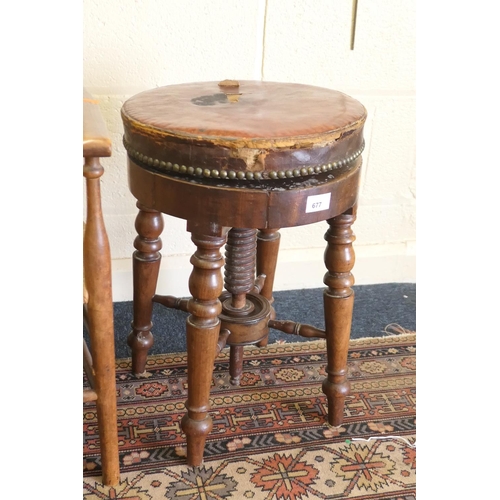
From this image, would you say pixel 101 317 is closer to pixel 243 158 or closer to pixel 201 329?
pixel 201 329

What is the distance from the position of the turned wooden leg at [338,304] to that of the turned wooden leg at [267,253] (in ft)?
1.06

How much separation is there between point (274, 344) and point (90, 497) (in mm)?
750

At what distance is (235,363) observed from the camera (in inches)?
69.3

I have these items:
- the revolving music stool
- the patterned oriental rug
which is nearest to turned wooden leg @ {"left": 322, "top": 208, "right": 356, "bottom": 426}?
the revolving music stool

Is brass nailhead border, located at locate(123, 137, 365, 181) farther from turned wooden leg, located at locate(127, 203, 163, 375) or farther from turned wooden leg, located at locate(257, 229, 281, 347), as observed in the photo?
turned wooden leg, located at locate(257, 229, 281, 347)

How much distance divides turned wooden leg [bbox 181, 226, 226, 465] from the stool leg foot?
0.32 m

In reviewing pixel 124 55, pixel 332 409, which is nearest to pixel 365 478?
pixel 332 409

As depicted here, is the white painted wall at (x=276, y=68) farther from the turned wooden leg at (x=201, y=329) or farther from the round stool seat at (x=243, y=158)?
the turned wooden leg at (x=201, y=329)

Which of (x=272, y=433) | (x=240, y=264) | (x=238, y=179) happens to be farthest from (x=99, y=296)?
(x=272, y=433)

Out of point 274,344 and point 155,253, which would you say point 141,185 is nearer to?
point 155,253

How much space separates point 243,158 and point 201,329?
1.23 ft

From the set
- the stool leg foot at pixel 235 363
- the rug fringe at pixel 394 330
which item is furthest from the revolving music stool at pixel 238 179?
the rug fringe at pixel 394 330

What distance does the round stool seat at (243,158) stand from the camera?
47.2 inches

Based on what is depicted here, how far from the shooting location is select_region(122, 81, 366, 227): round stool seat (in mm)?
1199
